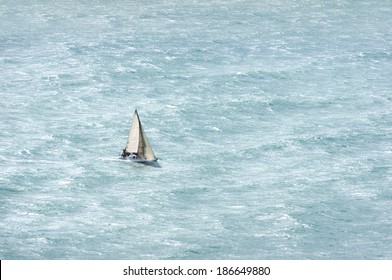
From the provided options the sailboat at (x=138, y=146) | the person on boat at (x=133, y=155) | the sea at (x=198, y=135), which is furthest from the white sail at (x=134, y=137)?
the sea at (x=198, y=135)

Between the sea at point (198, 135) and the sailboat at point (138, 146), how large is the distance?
4.38ft

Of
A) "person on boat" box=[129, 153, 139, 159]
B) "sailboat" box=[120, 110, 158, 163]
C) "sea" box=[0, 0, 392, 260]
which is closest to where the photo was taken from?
"sea" box=[0, 0, 392, 260]

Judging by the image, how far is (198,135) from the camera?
5659 inches

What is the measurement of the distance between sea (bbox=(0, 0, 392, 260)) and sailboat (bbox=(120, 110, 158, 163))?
1.33 meters

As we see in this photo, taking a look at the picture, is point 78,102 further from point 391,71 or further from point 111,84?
point 391,71

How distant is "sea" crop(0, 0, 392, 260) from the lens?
4569 inches

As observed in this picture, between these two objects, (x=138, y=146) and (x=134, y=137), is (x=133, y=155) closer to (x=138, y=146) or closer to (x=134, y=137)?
(x=138, y=146)

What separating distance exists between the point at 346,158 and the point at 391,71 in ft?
125

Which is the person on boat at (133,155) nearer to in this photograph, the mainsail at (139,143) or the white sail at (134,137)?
the mainsail at (139,143)

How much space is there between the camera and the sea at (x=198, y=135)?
11606cm

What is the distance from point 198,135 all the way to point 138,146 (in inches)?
483

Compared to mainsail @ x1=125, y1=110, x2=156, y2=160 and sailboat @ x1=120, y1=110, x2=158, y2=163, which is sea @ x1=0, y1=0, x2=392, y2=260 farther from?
mainsail @ x1=125, y1=110, x2=156, y2=160

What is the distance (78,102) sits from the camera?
509 feet

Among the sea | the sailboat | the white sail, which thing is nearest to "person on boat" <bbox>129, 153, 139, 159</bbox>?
the sailboat
